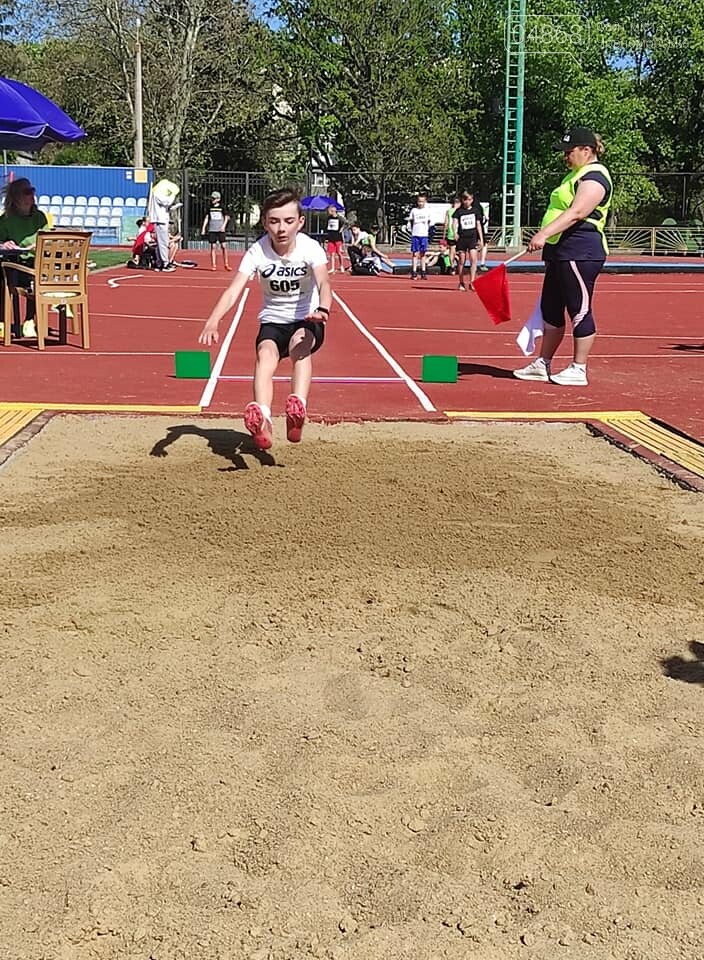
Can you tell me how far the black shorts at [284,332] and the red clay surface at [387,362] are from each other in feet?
4.05

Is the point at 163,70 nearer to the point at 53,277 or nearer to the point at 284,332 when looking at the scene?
the point at 53,277

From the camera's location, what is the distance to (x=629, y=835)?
2.86 metres

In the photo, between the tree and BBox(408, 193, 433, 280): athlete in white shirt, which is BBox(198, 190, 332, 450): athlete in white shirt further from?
the tree

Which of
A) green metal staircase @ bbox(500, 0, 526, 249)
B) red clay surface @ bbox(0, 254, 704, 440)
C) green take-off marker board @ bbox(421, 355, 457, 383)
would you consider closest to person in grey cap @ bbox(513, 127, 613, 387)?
red clay surface @ bbox(0, 254, 704, 440)

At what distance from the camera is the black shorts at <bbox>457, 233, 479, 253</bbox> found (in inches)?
997

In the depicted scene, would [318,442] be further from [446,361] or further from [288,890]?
[288,890]

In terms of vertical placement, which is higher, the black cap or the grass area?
the black cap

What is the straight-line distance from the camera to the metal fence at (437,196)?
150 ft

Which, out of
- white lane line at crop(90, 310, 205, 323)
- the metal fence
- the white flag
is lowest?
white lane line at crop(90, 310, 205, 323)

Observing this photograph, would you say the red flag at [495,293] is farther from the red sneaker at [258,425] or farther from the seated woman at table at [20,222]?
the seated woman at table at [20,222]

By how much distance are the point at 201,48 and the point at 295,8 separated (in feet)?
15.6

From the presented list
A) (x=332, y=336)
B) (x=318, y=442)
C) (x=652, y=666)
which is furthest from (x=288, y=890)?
(x=332, y=336)

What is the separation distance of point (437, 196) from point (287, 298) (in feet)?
151

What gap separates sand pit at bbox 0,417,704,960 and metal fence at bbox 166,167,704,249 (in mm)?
41035
